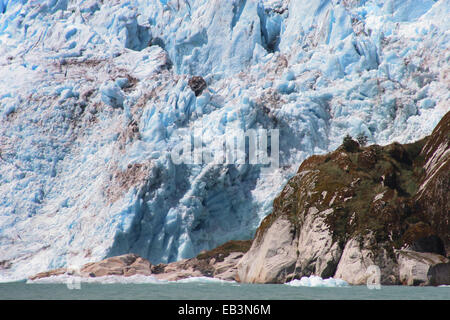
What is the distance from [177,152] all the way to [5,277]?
24165 mm

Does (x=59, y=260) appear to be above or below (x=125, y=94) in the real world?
below

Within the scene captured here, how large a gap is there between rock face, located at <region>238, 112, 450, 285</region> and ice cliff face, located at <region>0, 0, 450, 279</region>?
18.3m

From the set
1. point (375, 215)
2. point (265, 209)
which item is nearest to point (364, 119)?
point (265, 209)

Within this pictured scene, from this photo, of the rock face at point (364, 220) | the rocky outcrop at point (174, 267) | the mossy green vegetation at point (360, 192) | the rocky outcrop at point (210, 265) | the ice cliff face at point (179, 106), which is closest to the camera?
the rock face at point (364, 220)

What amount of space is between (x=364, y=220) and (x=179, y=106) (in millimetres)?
37824

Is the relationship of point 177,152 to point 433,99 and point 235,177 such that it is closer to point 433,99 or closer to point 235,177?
point 235,177

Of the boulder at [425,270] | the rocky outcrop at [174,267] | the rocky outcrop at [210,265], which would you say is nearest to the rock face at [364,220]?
the boulder at [425,270]

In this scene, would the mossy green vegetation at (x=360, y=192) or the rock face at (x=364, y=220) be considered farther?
the mossy green vegetation at (x=360, y=192)

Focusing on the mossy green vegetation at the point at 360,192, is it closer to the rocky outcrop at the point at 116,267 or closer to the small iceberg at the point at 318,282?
the small iceberg at the point at 318,282

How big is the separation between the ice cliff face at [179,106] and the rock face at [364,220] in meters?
18.3

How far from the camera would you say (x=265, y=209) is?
66.7 m

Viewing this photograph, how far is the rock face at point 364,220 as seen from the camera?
124ft

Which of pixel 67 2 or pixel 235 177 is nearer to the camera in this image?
pixel 235 177

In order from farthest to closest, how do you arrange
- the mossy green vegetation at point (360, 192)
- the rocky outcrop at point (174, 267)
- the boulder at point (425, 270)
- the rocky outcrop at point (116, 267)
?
the rocky outcrop at point (116, 267) < the rocky outcrop at point (174, 267) < the mossy green vegetation at point (360, 192) < the boulder at point (425, 270)
